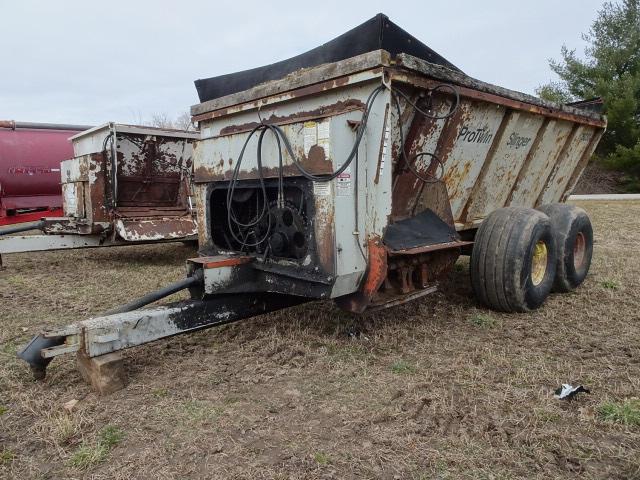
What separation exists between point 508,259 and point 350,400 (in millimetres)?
1928

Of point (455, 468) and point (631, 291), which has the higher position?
point (631, 291)

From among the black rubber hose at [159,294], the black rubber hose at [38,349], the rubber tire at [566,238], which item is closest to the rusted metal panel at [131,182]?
the black rubber hose at [159,294]

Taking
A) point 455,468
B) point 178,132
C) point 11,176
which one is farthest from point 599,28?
point 455,468

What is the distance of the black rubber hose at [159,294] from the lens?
3.20 m

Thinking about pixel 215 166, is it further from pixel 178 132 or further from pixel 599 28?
pixel 599 28

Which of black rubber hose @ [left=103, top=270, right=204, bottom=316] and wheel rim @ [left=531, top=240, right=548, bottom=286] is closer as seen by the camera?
black rubber hose @ [left=103, top=270, right=204, bottom=316]

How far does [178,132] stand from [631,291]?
5.90 metres

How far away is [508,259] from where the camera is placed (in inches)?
153

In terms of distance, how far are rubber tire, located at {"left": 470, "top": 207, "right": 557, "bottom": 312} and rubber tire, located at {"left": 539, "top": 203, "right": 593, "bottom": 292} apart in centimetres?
41


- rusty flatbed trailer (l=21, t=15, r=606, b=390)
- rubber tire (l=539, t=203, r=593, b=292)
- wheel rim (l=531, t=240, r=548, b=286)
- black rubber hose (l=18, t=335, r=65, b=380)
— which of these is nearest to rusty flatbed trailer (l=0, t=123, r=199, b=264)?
rusty flatbed trailer (l=21, t=15, r=606, b=390)

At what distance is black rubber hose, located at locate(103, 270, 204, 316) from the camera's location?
3195 mm

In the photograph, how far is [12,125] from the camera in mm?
8625

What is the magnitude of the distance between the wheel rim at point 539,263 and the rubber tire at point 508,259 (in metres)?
0.09

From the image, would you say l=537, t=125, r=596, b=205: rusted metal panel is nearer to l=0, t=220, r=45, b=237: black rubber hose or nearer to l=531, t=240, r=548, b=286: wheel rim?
l=531, t=240, r=548, b=286: wheel rim
